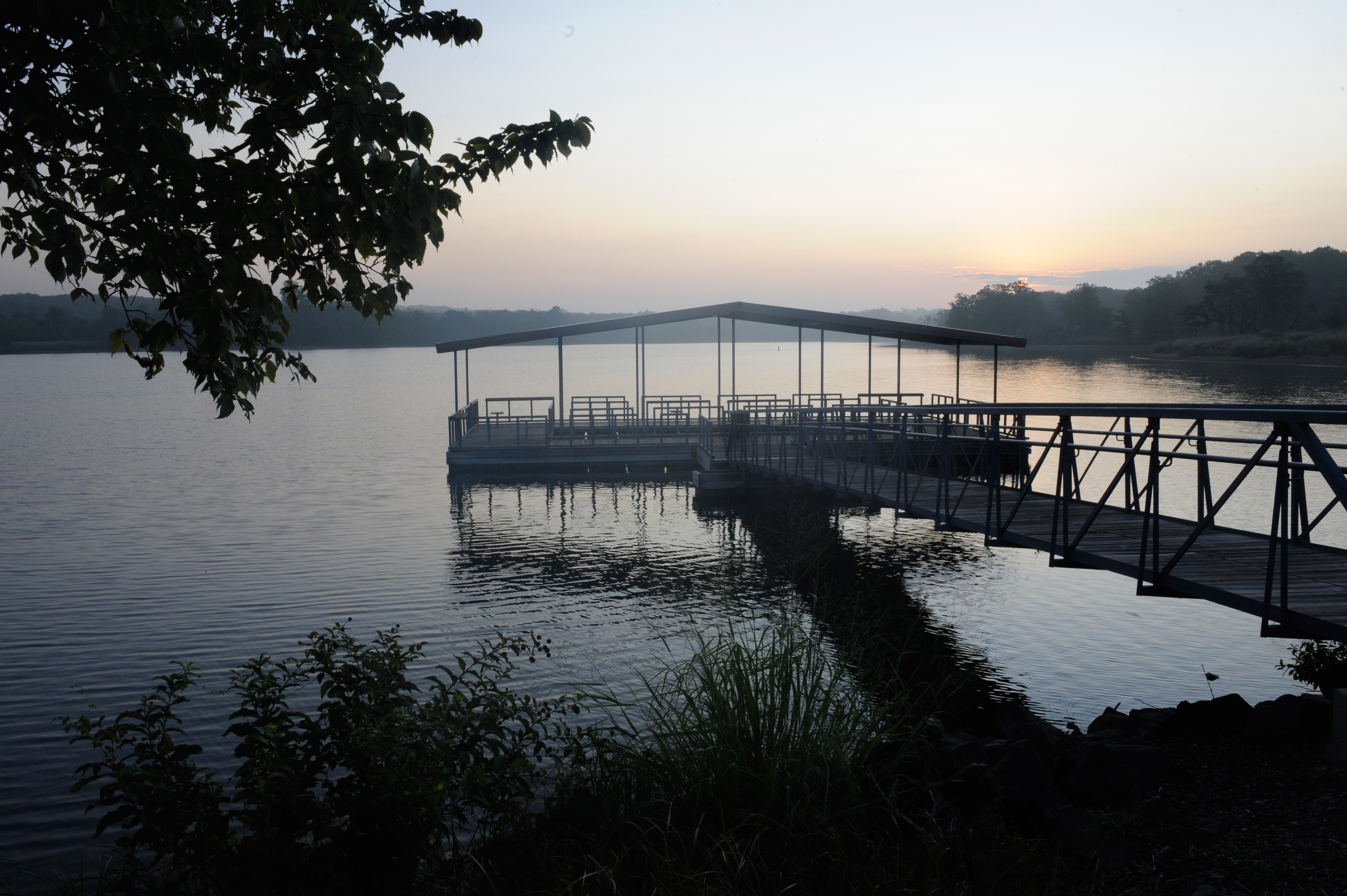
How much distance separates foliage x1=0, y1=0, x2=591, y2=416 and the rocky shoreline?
3.56m

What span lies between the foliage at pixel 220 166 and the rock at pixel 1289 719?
18.0ft

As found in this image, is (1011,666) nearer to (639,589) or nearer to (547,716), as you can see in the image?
(639,589)

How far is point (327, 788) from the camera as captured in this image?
153 inches

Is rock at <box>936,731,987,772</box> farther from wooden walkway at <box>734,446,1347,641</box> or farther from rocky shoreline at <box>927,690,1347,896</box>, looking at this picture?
wooden walkway at <box>734,446,1347,641</box>

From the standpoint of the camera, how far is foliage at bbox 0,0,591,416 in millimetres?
3562

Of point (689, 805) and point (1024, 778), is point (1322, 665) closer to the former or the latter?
point (1024, 778)

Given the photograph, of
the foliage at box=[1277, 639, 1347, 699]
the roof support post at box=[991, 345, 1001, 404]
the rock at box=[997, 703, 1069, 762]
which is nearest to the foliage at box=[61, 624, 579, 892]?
the rock at box=[997, 703, 1069, 762]

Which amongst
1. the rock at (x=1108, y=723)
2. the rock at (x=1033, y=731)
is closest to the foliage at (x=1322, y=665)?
the rock at (x=1108, y=723)

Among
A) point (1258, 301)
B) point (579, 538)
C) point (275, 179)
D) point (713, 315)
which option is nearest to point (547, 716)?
point (275, 179)

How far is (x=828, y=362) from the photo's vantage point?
18838 centimetres

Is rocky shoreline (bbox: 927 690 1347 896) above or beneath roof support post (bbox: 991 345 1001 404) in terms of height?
beneath

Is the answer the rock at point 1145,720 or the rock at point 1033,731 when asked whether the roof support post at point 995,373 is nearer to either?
the rock at point 1033,731

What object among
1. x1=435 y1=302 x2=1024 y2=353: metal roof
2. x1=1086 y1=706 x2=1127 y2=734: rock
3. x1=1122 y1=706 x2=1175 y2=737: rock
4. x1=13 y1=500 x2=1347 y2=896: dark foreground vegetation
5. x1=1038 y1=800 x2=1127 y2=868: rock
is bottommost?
x1=1086 y1=706 x2=1127 y2=734: rock

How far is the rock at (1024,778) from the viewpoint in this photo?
16.1 ft
